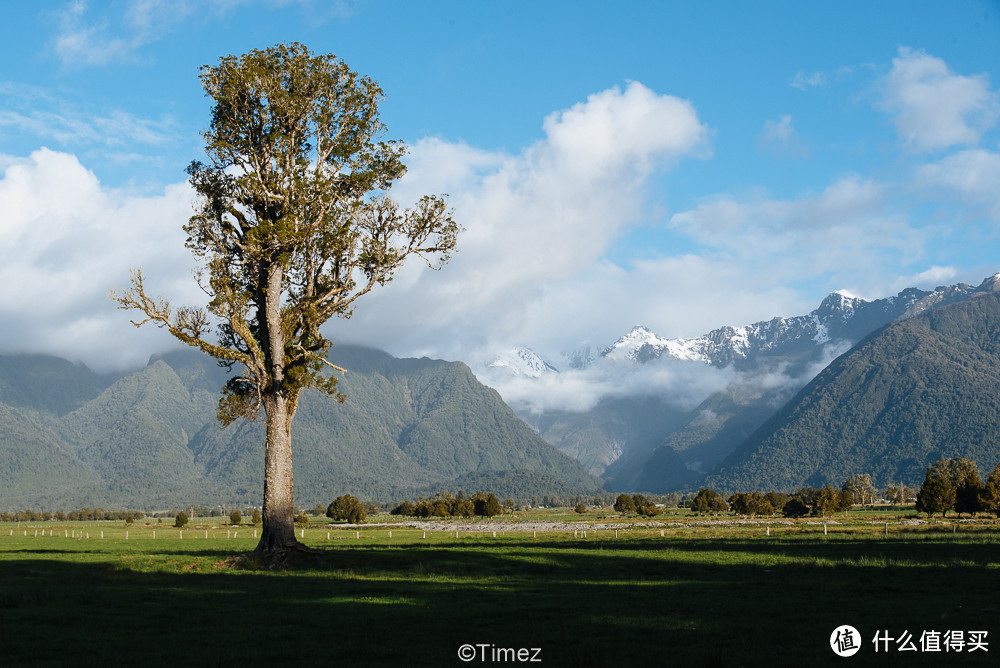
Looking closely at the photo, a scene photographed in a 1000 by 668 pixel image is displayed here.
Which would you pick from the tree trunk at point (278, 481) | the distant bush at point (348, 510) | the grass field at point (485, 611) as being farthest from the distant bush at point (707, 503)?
the tree trunk at point (278, 481)

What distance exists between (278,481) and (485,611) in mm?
17009

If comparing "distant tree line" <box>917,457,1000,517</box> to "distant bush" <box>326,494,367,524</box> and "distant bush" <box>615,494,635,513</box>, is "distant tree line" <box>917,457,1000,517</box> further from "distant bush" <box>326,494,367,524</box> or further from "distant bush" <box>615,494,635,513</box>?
"distant bush" <box>326,494,367,524</box>

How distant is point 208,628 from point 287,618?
6.14ft

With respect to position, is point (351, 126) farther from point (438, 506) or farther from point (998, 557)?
point (438, 506)

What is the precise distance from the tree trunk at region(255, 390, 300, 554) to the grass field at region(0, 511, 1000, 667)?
5.64 feet

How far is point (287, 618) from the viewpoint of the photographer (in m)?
18.5

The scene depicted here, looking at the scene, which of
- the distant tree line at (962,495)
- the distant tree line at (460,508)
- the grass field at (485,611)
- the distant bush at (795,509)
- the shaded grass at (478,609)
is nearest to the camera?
the grass field at (485,611)

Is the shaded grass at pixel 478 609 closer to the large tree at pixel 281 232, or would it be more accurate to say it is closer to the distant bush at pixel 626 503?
the large tree at pixel 281 232

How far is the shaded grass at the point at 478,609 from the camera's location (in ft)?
46.8

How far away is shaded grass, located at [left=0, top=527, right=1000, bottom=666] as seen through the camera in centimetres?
1426

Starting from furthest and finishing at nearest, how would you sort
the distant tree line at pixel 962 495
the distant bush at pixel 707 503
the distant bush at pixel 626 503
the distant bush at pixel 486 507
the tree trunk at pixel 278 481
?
the distant bush at pixel 626 503 < the distant bush at pixel 707 503 < the distant bush at pixel 486 507 < the distant tree line at pixel 962 495 < the tree trunk at pixel 278 481

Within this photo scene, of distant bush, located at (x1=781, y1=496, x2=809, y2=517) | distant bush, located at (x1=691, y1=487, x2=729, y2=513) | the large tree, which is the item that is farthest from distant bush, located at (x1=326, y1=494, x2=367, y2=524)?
the large tree

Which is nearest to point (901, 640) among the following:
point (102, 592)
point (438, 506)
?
point (102, 592)

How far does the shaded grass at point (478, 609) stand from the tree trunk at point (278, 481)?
178 centimetres
